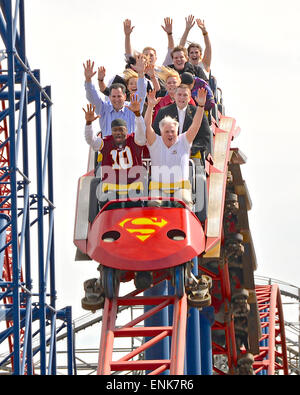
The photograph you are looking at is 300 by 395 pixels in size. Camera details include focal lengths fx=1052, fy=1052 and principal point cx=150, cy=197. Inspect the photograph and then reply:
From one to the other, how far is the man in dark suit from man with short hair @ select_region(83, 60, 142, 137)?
0.30 metres

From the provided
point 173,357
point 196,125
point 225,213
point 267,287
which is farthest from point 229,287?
point 173,357

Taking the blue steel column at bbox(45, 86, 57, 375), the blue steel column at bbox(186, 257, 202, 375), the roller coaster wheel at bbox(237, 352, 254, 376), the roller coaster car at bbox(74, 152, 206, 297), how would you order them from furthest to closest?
the roller coaster wheel at bbox(237, 352, 254, 376) < the blue steel column at bbox(45, 86, 57, 375) < the blue steel column at bbox(186, 257, 202, 375) < the roller coaster car at bbox(74, 152, 206, 297)

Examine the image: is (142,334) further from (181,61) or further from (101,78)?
(181,61)

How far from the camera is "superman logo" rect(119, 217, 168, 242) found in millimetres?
8828

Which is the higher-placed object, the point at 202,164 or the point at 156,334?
the point at 202,164

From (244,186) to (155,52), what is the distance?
293cm

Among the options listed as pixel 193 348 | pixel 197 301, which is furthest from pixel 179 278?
pixel 193 348

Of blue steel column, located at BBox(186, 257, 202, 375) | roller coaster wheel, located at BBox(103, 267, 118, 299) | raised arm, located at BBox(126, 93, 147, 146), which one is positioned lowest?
roller coaster wheel, located at BBox(103, 267, 118, 299)

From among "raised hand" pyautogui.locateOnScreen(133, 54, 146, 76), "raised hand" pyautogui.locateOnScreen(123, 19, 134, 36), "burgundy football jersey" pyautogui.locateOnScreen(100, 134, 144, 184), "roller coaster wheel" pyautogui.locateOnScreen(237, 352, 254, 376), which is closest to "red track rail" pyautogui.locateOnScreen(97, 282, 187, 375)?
"burgundy football jersey" pyautogui.locateOnScreen(100, 134, 144, 184)

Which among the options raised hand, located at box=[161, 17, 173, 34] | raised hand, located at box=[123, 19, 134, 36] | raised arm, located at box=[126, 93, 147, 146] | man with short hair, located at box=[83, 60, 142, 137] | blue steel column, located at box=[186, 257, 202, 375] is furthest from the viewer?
raised hand, located at box=[161, 17, 173, 34]

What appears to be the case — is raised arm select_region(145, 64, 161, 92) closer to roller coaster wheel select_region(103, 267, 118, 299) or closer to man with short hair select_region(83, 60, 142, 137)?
man with short hair select_region(83, 60, 142, 137)
